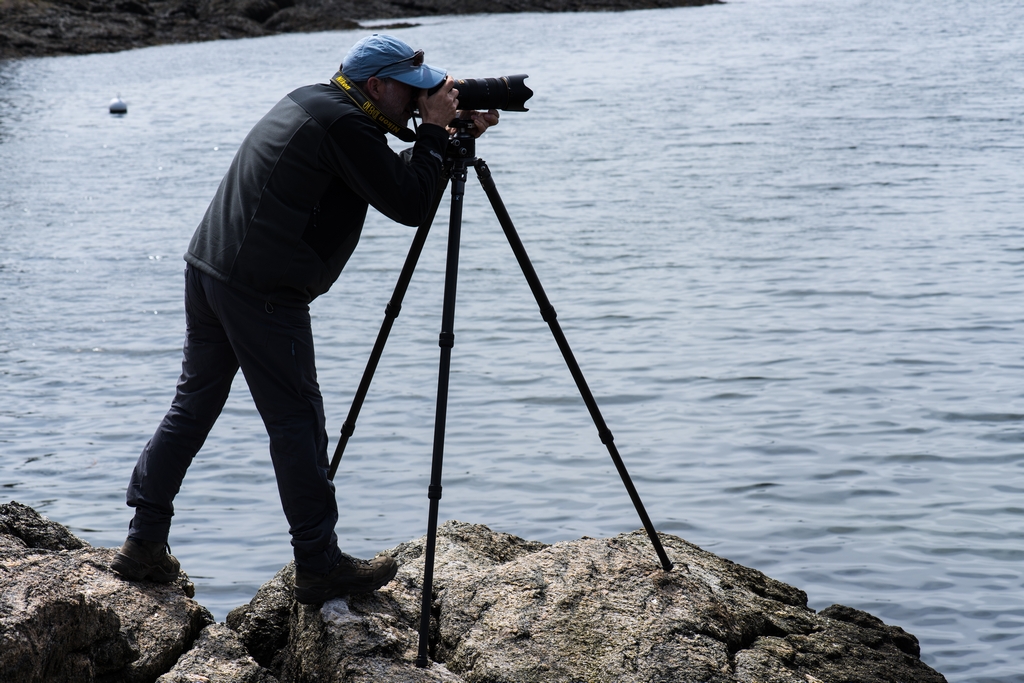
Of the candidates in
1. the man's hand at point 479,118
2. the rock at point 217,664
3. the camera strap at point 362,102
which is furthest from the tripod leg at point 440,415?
the rock at point 217,664

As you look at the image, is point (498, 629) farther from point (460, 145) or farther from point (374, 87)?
point (374, 87)

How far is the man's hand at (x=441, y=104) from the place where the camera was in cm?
363

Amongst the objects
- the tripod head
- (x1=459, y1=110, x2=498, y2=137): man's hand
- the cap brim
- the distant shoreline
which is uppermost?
the distant shoreline

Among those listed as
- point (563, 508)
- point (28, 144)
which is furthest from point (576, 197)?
point (28, 144)

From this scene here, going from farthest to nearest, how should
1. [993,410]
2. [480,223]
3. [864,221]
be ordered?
1. [480,223]
2. [864,221]
3. [993,410]

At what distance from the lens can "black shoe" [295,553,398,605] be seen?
3.71 m

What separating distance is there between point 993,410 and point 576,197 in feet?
34.9

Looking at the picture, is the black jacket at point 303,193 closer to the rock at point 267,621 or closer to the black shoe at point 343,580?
the black shoe at point 343,580

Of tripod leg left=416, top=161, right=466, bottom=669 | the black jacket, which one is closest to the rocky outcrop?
tripod leg left=416, top=161, right=466, bottom=669

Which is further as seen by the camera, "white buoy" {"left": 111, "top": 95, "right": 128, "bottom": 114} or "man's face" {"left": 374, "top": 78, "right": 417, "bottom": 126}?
"white buoy" {"left": 111, "top": 95, "right": 128, "bottom": 114}

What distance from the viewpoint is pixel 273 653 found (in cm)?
394

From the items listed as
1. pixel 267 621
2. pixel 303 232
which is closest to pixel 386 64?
pixel 303 232

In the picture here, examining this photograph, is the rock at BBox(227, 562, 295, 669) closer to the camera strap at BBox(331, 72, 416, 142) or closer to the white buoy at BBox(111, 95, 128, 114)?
the camera strap at BBox(331, 72, 416, 142)

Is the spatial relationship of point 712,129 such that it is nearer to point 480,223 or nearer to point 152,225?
point 480,223
